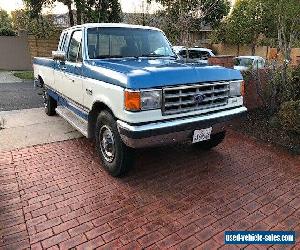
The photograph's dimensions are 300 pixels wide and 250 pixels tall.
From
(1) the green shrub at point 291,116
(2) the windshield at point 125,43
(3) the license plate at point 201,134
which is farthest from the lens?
(1) the green shrub at point 291,116

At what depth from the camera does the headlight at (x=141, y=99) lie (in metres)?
3.86

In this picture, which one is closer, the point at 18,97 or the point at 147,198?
the point at 147,198

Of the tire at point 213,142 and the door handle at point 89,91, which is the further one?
the tire at point 213,142

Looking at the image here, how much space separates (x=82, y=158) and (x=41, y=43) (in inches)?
564

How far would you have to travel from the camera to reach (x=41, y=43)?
58.4 ft

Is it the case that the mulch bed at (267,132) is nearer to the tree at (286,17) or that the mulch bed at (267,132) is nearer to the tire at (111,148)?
the tree at (286,17)

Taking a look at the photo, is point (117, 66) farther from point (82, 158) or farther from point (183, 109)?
point (82, 158)

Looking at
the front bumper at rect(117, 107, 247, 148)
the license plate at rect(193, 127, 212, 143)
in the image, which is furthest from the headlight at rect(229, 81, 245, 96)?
the license plate at rect(193, 127, 212, 143)

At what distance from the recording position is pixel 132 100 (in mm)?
3869

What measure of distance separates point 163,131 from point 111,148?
3.43ft

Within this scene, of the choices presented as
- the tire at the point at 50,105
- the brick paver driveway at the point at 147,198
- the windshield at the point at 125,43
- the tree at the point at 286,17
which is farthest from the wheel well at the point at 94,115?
the tree at the point at 286,17

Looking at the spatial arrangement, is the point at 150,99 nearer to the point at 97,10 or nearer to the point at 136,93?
the point at 136,93

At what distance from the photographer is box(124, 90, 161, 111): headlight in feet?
12.7

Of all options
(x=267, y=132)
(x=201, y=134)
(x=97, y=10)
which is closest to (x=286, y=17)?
(x=267, y=132)
